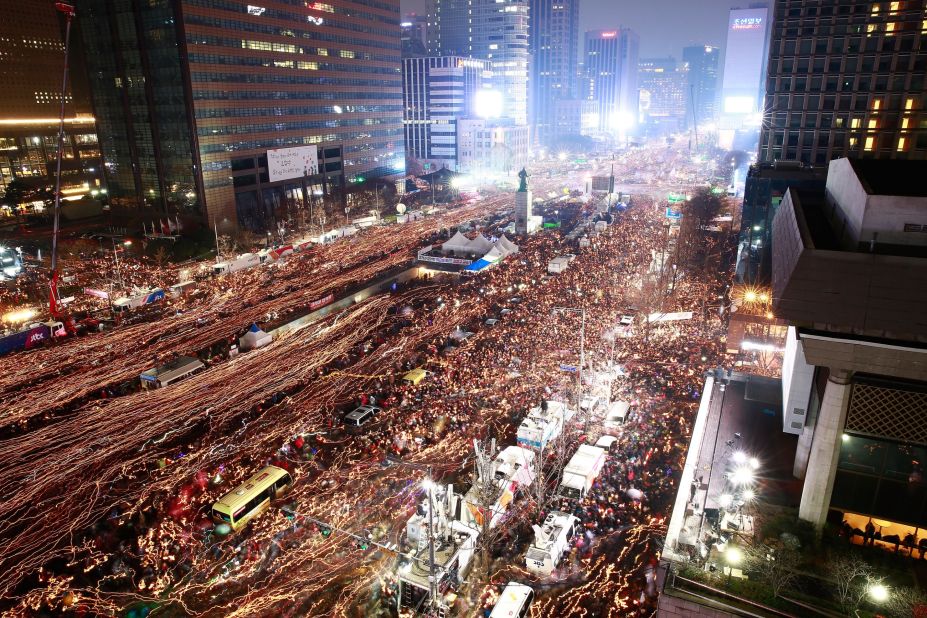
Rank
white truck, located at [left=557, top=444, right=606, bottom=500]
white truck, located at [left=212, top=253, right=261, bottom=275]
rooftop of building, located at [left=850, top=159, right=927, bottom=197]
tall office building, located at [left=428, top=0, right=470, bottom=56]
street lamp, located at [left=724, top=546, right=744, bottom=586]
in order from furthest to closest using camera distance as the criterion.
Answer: tall office building, located at [left=428, top=0, right=470, bottom=56]
white truck, located at [left=212, top=253, right=261, bottom=275]
white truck, located at [left=557, top=444, right=606, bottom=500]
rooftop of building, located at [left=850, top=159, right=927, bottom=197]
street lamp, located at [left=724, top=546, right=744, bottom=586]

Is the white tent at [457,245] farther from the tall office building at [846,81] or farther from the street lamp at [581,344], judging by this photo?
the tall office building at [846,81]

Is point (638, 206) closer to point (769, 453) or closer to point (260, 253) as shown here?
point (260, 253)

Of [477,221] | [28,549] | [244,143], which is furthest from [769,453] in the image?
[244,143]

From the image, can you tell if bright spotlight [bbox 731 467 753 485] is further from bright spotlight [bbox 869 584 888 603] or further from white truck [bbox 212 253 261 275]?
white truck [bbox 212 253 261 275]

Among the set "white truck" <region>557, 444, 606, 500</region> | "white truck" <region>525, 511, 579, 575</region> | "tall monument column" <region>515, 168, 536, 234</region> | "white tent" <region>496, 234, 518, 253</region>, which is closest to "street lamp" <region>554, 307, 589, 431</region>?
"white truck" <region>557, 444, 606, 500</region>

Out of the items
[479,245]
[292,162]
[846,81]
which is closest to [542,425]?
[479,245]
